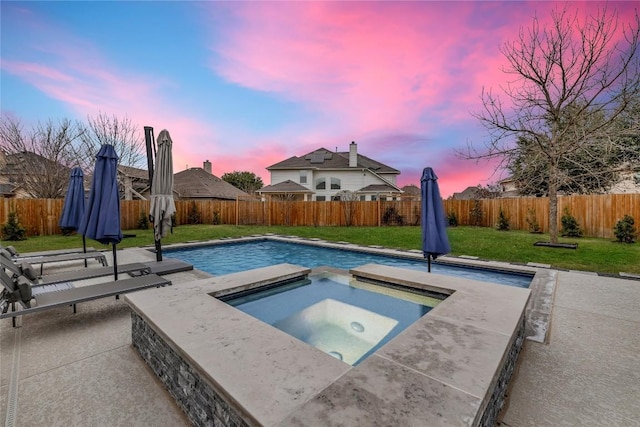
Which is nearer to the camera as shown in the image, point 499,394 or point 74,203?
point 499,394

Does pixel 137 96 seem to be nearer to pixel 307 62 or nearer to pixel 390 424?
pixel 307 62

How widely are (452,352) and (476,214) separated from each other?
57.6 ft

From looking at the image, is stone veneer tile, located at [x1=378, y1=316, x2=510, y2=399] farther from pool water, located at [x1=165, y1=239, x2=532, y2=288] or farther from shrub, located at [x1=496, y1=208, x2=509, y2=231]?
shrub, located at [x1=496, y1=208, x2=509, y2=231]

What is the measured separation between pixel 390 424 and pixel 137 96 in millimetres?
14821

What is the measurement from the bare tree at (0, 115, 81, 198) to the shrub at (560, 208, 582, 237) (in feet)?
88.0

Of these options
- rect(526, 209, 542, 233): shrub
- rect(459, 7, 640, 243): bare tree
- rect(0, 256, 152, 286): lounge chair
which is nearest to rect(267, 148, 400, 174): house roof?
rect(526, 209, 542, 233): shrub

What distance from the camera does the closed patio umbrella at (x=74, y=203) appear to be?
7180 millimetres

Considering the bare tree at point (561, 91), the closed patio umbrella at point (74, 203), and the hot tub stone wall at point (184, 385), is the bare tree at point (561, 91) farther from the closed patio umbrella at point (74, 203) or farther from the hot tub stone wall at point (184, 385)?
the closed patio umbrella at point (74, 203)

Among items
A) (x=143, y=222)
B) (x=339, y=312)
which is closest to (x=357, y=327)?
(x=339, y=312)

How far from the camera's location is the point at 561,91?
9.98 metres

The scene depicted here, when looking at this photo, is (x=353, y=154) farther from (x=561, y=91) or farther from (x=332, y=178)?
(x=561, y=91)

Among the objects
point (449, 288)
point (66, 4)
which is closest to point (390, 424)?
point (449, 288)

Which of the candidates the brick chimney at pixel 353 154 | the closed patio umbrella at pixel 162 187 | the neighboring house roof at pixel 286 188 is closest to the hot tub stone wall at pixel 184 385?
the closed patio umbrella at pixel 162 187

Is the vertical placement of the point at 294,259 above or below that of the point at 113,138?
below
